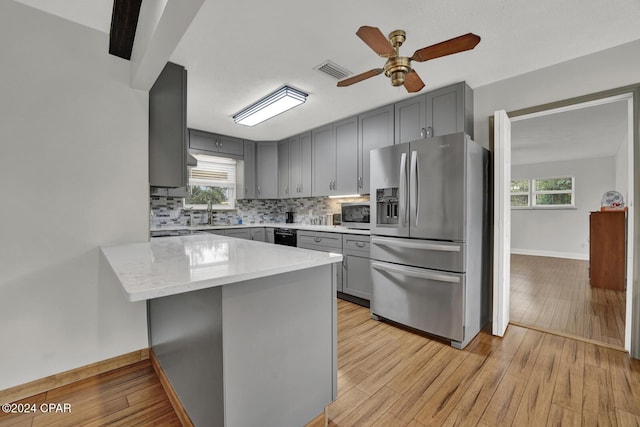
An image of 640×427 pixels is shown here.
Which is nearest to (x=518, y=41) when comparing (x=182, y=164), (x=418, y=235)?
(x=418, y=235)

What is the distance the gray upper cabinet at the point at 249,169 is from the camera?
476cm

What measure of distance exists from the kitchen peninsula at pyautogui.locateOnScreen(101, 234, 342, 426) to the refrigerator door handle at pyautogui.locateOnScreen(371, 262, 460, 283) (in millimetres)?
1263

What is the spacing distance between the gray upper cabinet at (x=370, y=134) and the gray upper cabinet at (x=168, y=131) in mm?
2144

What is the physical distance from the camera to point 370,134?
343 centimetres

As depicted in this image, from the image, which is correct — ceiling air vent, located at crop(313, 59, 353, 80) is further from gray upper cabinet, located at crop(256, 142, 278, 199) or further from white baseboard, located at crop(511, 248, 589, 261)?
white baseboard, located at crop(511, 248, 589, 261)

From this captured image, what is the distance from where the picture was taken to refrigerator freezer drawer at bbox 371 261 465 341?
224 centimetres

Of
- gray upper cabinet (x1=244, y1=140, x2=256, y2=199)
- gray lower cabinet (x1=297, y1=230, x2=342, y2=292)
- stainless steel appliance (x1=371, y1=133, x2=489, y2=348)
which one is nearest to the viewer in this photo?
stainless steel appliance (x1=371, y1=133, x2=489, y2=348)

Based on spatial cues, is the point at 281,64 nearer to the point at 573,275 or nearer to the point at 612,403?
the point at 612,403

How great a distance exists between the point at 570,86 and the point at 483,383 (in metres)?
2.54

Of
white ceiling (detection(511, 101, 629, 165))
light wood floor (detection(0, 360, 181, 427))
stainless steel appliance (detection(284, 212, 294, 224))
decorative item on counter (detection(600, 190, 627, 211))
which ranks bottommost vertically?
light wood floor (detection(0, 360, 181, 427))

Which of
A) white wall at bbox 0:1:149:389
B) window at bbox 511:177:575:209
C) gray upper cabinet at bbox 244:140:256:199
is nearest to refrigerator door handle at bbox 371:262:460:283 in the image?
white wall at bbox 0:1:149:389

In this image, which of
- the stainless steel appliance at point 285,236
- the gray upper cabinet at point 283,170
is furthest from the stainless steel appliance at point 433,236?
the gray upper cabinet at point 283,170

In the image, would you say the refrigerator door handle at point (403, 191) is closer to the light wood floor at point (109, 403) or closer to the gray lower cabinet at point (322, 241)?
the gray lower cabinet at point (322, 241)

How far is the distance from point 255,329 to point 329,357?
0.54 m
